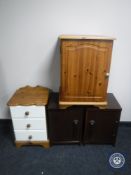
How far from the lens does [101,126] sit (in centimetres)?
183

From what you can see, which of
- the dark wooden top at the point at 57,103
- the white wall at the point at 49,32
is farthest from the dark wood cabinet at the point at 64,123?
the white wall at the point at 49,32

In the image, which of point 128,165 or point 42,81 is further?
point 42,81

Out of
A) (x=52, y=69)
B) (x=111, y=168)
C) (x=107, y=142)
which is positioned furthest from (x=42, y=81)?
(x=111, y=168)

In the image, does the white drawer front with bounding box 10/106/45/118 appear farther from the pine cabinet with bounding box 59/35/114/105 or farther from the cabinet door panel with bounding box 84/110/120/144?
the cabinet door panel with bounding box 84/110/120/144

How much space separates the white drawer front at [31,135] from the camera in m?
1.85

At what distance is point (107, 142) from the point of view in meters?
1.94

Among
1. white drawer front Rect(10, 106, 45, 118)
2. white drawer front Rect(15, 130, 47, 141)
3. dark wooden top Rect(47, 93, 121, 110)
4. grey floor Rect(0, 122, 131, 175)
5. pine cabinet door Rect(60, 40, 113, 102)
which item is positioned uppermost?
pine cabinet door Rect(60, 40, 113, 102)

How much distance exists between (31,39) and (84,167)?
5.02 feet

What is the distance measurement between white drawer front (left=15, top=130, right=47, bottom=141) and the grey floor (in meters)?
0.12

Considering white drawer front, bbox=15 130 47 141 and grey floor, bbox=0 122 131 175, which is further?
white drawer front, bbox=15 130 47 141

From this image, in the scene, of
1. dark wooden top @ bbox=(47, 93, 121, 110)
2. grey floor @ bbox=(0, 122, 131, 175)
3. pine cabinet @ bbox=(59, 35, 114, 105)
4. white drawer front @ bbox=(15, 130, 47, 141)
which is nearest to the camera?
pine cabinet @ bbox=(59, 35, 114, 105)

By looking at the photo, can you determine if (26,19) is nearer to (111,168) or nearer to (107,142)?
(107,142)

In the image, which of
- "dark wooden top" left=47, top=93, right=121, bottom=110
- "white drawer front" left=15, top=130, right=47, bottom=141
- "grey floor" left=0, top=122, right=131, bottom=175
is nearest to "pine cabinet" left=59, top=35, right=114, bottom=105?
"dark wooden top" left=47, top=93, right=121, bottom=110

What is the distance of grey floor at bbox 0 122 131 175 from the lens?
5.37 ft
